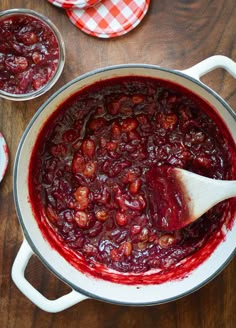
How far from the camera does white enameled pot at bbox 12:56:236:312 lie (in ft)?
5.10

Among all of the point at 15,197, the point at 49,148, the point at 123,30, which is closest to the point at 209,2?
the point at 123,30

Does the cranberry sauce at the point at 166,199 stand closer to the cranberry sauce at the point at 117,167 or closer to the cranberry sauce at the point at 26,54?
the cranberry sauce at the point at 117,167

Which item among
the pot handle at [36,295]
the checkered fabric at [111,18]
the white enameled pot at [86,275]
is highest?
the checkered fabric at [111,18]

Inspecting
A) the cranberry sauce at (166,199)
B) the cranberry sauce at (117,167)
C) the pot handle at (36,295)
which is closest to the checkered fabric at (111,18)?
the cranberry sauce at (117,167)

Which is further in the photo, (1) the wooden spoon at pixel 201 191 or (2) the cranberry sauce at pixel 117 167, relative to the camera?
(2) the cranberry sauce at pixel 117 167

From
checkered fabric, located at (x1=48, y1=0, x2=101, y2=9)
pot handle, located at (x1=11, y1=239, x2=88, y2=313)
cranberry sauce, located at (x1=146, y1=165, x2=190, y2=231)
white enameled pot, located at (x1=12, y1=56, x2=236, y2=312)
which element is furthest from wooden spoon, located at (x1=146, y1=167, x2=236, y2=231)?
checkered fabric, located at (x1=48, y1=0, x2=101, y2=9)

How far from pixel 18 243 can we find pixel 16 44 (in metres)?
0.51

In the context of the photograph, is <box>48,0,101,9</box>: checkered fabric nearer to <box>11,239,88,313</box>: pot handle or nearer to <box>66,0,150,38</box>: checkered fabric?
<box>66,0,150,38</box>: checkered fabric

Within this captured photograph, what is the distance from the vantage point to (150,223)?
1747 mm

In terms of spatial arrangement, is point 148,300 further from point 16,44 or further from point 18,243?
point 16,44

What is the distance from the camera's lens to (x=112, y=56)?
5.64 ft

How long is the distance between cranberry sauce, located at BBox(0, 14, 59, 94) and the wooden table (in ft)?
0.15

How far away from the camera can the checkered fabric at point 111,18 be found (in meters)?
1.72

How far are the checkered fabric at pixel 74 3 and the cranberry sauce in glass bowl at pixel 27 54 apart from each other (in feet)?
0.23
